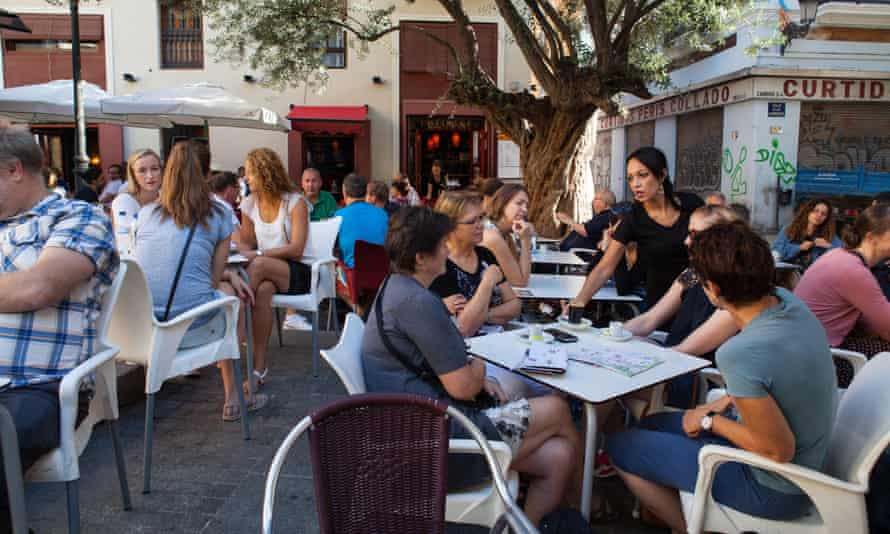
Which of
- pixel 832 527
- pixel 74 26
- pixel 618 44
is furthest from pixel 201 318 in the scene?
pixel 618 44

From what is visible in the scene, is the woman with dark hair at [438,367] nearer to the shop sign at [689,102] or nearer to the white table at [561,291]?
the white table at [561,291]

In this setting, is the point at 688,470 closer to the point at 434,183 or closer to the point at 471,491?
the point at 471,491

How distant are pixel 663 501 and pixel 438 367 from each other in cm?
95

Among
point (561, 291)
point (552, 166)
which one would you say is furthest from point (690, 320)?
point (552, 166)

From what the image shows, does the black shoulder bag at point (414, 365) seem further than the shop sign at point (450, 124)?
No

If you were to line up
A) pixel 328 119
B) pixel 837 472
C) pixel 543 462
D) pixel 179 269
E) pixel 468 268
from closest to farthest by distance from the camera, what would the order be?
pixel 837 472 → pixel 543 462 → pixel 179 269 → pixel 468 268 → pixel 328 119

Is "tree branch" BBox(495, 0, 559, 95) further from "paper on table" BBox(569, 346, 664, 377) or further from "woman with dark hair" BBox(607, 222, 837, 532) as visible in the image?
"woman with dark hair" BBox(607, 222, 837, 532)

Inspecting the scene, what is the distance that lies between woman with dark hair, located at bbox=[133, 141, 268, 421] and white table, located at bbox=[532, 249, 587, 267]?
3.03 metres

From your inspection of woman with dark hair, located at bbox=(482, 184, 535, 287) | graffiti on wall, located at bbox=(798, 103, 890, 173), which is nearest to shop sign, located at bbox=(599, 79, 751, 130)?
graffiti on wall, located at bbox=(798, 103, 890, 173)

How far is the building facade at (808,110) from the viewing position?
12250 mm

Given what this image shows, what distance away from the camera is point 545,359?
102 inches

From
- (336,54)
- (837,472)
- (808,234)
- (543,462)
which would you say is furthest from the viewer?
(336,54)

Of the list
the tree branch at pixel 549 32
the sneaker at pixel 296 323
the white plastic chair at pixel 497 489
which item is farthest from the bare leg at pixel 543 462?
the tree branch at pixel 549 32

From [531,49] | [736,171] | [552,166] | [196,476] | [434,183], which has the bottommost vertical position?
[196,476]
